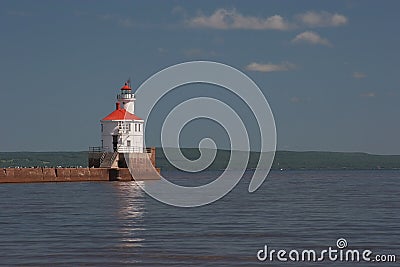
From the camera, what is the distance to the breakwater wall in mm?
71250

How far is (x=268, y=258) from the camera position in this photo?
69.3ft

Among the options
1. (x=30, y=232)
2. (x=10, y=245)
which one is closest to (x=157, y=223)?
(x=30, y=232)

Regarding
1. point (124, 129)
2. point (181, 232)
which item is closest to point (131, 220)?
point (181, 232)

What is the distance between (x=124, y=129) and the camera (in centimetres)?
7269

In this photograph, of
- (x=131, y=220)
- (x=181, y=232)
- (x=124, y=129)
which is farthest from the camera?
(x=124, y=129)

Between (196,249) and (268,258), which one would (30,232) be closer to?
(196,249)

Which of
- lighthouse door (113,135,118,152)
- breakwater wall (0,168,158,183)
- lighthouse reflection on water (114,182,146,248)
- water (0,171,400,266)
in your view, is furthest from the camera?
lighthouse door (113,135,118,152)

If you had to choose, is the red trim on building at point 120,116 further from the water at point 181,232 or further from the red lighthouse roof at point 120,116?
the water at point 181,232

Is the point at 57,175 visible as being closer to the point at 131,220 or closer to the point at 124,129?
the point at 124,129
